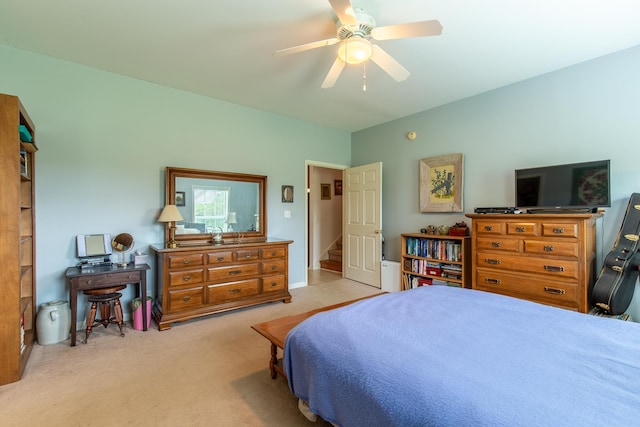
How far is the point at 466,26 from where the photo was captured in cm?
229

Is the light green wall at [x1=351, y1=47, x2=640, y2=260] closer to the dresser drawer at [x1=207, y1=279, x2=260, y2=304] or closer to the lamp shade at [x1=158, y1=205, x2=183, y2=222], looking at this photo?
the dresser drawer at [x1=207, y1=279, x2=260, y2=304]

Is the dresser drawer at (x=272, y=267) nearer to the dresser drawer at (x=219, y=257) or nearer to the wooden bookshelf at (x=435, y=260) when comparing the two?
the dresser drawer at (x=219, y=257)

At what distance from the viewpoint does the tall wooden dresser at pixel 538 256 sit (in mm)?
2508

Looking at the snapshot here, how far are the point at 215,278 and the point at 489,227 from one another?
3.06 metres

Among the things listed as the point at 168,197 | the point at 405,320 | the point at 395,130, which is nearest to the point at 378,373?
the point at 405,320

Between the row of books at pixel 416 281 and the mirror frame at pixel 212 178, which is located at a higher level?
the mirror frame at pixel 212 178

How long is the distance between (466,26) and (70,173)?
3906 mm

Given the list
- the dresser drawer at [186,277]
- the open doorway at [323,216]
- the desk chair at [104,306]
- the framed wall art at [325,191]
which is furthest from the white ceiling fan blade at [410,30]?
the framed wall art at [325,191]

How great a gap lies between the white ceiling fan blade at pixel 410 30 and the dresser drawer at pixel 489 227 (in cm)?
203

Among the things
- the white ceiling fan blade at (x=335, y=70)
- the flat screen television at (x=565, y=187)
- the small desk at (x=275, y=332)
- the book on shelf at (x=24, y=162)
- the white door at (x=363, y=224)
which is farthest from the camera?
the white door at (x=363, y=224)

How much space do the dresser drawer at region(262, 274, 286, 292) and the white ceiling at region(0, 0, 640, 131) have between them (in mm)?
2343

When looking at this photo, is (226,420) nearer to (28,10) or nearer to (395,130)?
(28,10)

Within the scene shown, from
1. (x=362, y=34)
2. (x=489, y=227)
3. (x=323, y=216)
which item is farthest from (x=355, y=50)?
(x=323, y=216)

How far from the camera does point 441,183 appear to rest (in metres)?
4.04
